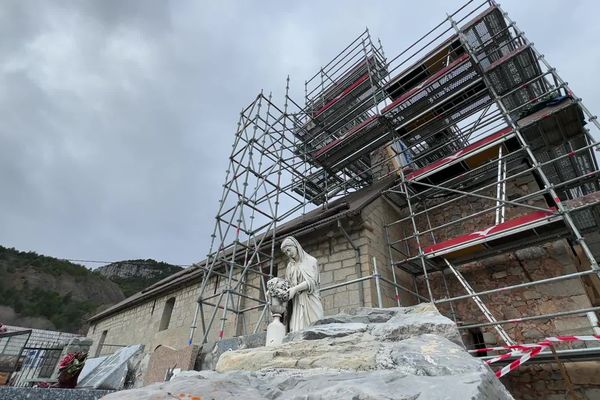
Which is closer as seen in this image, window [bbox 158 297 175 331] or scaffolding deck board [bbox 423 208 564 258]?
scaffolding deck board [bbox 423 208 564 258]

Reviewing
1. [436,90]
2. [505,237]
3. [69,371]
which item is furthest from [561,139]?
[69,371]

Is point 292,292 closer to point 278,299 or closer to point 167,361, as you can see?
point 278,299

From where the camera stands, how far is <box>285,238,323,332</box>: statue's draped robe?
389 cm

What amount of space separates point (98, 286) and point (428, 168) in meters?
39.5

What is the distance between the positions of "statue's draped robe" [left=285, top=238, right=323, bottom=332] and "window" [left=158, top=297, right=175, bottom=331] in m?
9.04

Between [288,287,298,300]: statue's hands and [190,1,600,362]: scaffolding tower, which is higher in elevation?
[190,1,600,362]: scaffolding tower

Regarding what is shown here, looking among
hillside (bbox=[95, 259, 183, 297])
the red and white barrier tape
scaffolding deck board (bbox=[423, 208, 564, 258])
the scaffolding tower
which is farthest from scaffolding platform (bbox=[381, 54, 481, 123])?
hillside (bbox=[95, 259, 183, 297])

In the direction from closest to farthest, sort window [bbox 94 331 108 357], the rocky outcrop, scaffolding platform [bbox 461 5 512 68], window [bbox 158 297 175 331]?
the rocky outcrop, scaffolding platform [bbox 461 5 512 68], window [bbox 158 297 175 331], window [bbox 94 331 108 357]

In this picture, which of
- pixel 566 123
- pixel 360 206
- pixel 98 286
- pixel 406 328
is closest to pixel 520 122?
pixel 566 123

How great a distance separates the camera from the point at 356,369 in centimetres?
193

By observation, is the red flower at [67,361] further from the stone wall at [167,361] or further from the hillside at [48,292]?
the hillside at [48,292]

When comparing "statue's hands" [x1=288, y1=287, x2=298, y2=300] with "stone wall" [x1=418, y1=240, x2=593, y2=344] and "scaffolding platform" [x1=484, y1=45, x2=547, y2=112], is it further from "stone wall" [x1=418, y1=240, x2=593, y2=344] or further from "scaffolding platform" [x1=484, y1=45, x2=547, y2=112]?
"scaffolding platform" [x1=484, y1=45, x2=547, y2=112]

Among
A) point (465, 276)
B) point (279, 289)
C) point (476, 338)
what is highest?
point (465, 276)

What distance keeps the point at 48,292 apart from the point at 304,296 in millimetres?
38221
